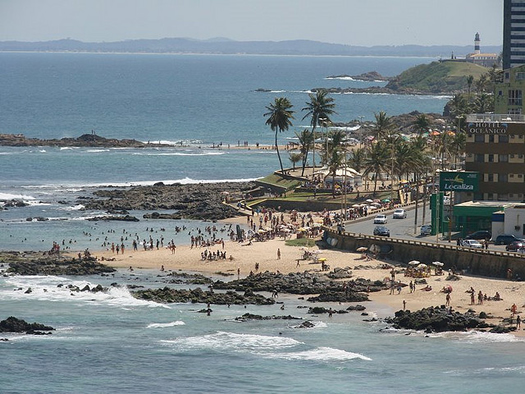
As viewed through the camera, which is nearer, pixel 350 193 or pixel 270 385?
pixel 270 385

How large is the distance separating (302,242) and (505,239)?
17125 millimetres

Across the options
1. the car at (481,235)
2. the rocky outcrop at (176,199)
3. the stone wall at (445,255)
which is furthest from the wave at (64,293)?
the rocky outcrop at (176,199)

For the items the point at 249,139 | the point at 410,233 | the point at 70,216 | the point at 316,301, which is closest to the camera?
the point at 316,301

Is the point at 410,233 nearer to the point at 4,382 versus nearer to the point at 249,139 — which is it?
the point at 4,382

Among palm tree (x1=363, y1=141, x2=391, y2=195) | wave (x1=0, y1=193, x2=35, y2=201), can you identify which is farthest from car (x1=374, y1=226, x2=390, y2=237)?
wave (x1=0, y1=193, x2=35, y2=201)

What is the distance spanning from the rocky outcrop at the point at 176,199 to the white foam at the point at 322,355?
164 ft

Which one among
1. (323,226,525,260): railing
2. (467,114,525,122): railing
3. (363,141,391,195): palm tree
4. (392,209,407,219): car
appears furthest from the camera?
(363,141,391,195): palm tree

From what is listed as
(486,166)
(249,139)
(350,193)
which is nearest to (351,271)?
(486,166)

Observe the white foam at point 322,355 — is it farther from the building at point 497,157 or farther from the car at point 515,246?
the building at point 497,157

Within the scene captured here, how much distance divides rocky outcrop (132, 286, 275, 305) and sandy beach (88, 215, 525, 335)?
7281mm

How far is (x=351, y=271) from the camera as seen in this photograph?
8238 cm

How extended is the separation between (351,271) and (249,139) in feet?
387

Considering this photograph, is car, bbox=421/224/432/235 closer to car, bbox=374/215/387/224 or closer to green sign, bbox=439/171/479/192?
green sign, bbox=439/171/479/192

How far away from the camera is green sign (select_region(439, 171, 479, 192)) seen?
91562 mm
